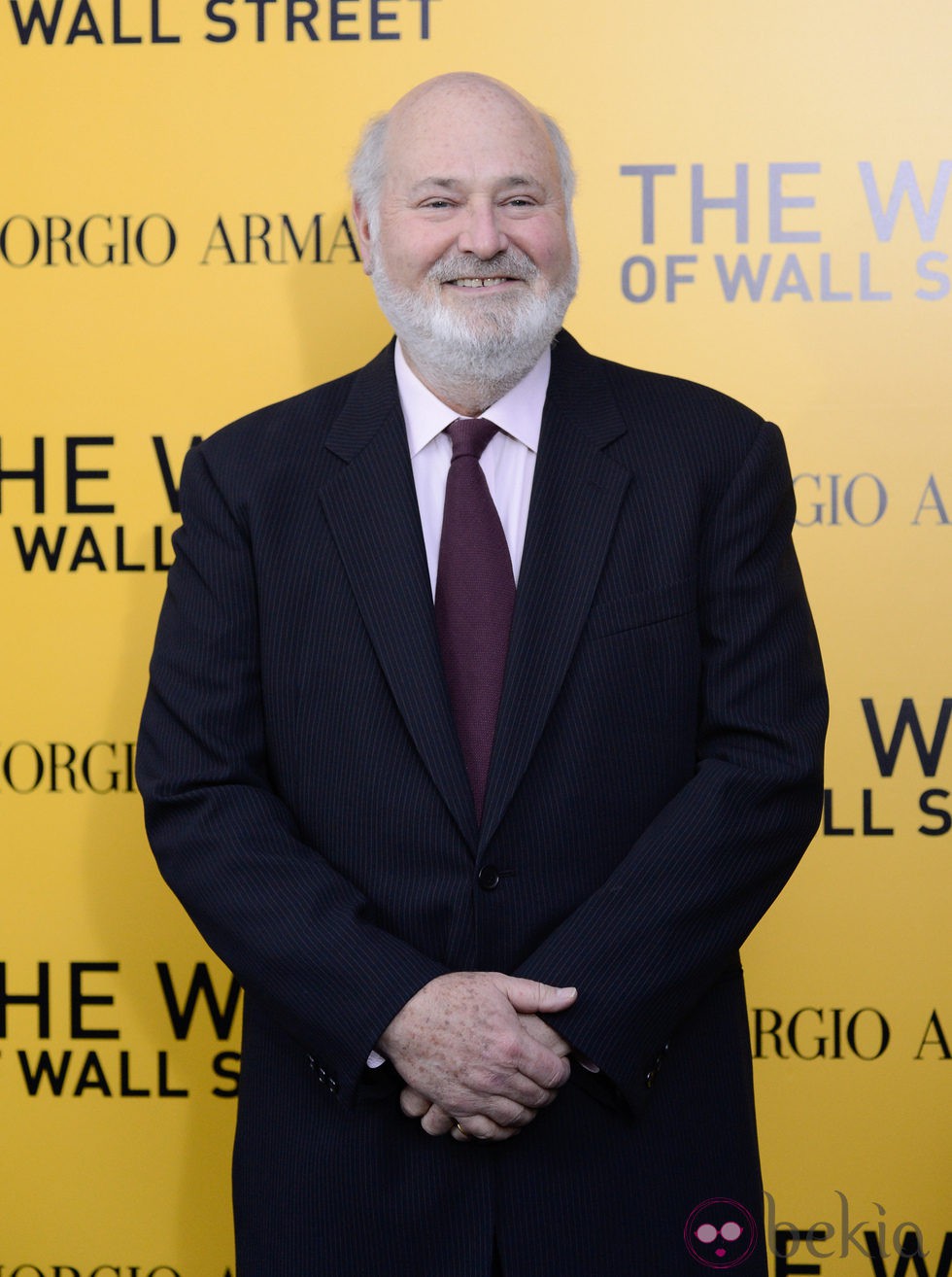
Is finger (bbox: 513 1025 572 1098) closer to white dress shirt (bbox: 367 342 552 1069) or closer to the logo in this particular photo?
the logo

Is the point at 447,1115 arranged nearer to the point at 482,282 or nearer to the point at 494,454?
the point at 494,454

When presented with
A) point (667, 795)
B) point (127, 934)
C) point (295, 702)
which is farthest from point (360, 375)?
point (127, 934)

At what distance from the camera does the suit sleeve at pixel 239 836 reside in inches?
63.4

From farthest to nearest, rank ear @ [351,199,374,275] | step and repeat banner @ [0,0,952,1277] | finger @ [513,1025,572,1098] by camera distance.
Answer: step and repeat banner @ [0,0,952,1277], ear @ [351,199,374,275], finger @ [513,1025,572,1098]

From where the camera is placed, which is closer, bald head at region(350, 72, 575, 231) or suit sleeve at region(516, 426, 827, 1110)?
suit sleeve at region(516, 426, 827, 1110)

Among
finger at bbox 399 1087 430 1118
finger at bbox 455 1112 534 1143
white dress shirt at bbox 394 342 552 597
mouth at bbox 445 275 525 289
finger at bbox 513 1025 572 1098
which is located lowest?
finger at bbox 455 1112 534 1143

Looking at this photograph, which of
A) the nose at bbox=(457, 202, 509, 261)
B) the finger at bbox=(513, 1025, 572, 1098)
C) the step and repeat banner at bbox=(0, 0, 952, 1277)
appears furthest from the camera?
the step and repeat banner at bbox=(0, 0, 952, 1277)

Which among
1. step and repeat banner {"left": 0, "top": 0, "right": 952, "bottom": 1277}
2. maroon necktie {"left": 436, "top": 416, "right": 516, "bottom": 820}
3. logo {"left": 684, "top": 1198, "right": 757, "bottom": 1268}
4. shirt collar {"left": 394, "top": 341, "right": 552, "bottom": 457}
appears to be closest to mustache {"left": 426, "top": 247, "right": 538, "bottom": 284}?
shirt collar {"left": 394, "top": 341, "right": 552, "bottom": 457}

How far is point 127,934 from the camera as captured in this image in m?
2.65

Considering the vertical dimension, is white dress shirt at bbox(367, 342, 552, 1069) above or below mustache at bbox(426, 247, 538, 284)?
below

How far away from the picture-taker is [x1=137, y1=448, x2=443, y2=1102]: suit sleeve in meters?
1.61

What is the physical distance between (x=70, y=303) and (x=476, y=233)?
3.49ft

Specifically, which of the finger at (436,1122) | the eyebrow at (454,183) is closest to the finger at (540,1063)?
the finger at (436,1122)

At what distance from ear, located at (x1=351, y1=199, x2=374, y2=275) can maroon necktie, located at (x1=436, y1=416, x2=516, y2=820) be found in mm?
361
